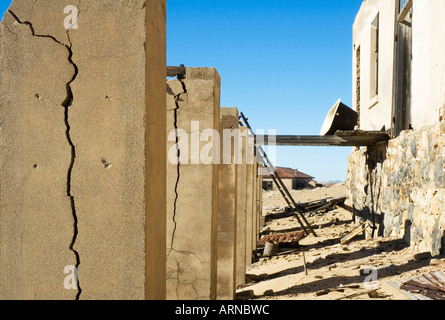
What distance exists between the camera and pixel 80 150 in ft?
7.29

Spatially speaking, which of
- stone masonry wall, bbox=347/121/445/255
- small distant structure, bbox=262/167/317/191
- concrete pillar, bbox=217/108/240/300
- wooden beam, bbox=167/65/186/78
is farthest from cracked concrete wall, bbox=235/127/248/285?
small distant structure, bbox=262/167/317/191

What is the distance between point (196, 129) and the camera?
4234mm

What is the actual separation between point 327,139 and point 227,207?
5.46m

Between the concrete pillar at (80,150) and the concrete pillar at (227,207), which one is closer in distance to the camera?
the concrete pillar at (80,150)

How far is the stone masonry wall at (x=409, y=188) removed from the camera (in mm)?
6590

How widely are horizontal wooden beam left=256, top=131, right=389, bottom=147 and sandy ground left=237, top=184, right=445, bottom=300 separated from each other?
2.25m

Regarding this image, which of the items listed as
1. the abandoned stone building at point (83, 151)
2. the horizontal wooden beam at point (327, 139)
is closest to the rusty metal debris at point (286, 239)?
the horizontal wooden beam at point (327, 139)

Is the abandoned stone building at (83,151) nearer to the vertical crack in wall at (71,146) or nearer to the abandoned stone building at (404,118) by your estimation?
the vertical crack in wall at (71,146)

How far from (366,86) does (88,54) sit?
11.1 meters

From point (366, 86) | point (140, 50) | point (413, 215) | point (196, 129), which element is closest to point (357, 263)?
point (413, 215)

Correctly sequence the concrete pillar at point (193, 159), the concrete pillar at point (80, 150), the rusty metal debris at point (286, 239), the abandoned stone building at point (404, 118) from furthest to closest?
1. the rusty metal debris at point (286, 239)
2. the abandoned stone building at point (404, 118)
3. the concrete pillar at point (193, 159)
4. the concrete pillar at point (80, 150)

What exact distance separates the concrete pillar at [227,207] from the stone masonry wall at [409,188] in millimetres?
2919

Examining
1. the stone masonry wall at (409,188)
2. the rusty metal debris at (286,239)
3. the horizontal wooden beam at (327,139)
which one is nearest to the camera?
Result: the stone masonry wall at (409,188)
